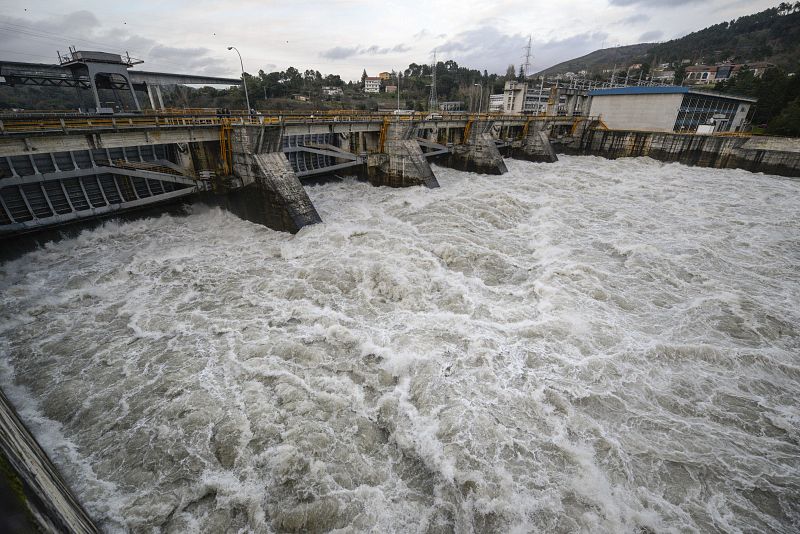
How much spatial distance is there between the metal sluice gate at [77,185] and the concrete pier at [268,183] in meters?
2.89

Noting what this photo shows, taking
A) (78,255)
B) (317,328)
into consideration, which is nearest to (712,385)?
(317,328)

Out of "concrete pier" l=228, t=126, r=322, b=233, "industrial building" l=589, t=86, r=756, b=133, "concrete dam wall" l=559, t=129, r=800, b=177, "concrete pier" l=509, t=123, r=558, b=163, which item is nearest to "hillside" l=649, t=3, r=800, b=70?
"industrial building" l=589, t=86, r=756, b=133

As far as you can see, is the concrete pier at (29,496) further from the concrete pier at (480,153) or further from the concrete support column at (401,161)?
the concrete pier at (480,153)

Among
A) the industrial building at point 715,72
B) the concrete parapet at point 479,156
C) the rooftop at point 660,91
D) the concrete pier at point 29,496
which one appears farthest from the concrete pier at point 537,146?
the industrial building at point 715,72

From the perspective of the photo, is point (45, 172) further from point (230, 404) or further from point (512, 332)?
point (512, 332)

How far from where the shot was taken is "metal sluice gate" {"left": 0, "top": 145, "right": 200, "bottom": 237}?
13375 mm

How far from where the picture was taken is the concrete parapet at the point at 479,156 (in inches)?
1162

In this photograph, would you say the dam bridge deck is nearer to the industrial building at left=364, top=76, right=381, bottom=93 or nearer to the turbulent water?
the turbulent water

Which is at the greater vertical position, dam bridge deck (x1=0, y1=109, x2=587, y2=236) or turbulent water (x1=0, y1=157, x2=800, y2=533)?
dam bridge deck (x1=0, y1=109, x2=587, y2=236)

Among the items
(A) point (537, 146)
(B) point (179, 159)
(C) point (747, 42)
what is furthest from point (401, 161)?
(C) point (747, 42)

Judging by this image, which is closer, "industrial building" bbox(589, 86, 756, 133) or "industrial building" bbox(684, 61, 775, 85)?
"industrial building" bbox(589, 86, 756, 133)

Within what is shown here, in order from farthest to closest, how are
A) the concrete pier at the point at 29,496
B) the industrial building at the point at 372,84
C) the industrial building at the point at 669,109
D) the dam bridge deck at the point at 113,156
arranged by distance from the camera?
1. the industrial building at the point at 372,84
2. the industrial building at the point at 669,109
3. the dam bridge deck at the point at 113,156
4. the concrete pier at the point at 29,496

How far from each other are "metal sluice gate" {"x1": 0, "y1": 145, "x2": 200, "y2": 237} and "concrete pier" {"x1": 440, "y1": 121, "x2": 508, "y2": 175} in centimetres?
2161

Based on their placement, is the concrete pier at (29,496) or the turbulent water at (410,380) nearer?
the concrete pier at (29,496)
